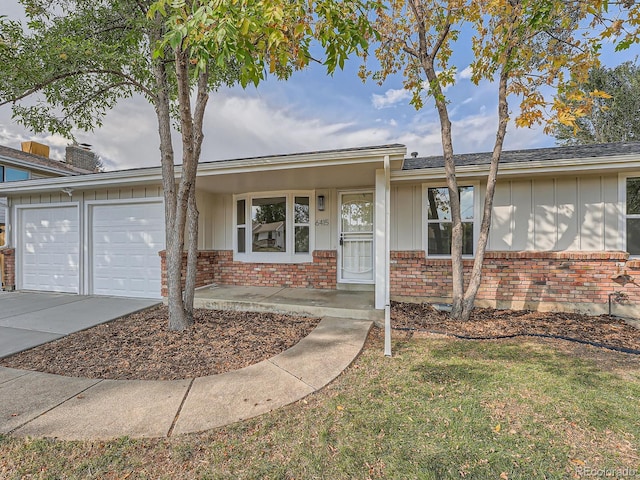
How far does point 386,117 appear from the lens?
31.9ft

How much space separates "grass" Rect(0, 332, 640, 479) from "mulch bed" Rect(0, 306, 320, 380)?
1105 millimetres

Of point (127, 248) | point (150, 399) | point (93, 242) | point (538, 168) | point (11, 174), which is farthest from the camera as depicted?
point (11, 174)

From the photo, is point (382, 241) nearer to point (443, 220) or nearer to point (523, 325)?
point (443, 220)

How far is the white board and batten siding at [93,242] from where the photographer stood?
6.73 m

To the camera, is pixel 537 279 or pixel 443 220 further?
pixel 443 220

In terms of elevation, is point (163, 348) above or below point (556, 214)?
below

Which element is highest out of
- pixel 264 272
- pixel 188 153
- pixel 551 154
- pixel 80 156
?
pixel 80 156

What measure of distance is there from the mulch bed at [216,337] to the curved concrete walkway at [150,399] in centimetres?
25

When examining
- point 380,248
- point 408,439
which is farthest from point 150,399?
point 380,248

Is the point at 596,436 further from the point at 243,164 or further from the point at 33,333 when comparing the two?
the point at 33,333

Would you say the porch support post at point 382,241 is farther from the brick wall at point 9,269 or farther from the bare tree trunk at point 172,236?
the brick wall at point 9,269

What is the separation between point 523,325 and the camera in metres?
4.75

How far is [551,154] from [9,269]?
12860 millimetres

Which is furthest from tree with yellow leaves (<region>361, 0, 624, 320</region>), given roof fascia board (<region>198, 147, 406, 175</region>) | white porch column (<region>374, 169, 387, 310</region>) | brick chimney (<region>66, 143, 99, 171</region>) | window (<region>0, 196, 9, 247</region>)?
brick chimney (<region>66, 143, 99, 171</region>)
